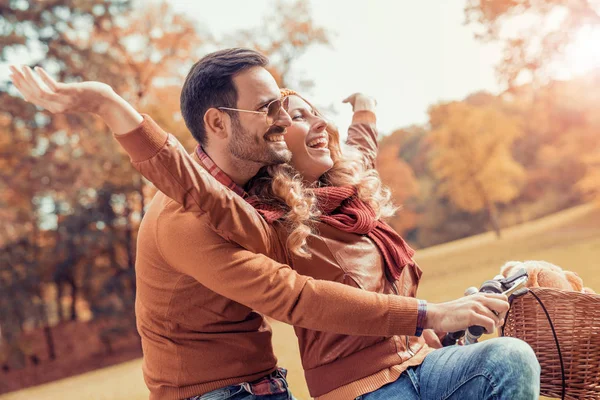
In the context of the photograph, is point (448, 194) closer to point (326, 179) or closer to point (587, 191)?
point (587, 191)

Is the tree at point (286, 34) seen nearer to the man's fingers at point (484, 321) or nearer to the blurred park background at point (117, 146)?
the blurred park background at point (117, 146)

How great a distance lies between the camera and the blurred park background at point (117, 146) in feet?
37.5

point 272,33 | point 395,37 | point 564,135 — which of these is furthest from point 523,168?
point 272,33

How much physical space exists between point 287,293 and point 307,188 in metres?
0.44

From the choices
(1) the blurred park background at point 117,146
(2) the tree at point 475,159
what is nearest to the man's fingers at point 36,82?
(1) the blurred park background at point 117,146

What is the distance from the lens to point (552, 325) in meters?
1.77

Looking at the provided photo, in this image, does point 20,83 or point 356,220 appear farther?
point 356,220

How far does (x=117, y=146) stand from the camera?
11.4 m

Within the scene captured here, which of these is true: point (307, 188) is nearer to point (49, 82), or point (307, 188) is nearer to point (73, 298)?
point (49, 82)

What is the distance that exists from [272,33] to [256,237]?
11.9 m

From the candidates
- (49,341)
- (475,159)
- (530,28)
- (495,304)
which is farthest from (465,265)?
(495,304)

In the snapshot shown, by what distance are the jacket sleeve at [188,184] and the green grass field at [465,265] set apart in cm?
328

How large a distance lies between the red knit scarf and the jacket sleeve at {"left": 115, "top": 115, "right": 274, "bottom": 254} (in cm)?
19

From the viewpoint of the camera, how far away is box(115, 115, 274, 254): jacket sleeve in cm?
141
